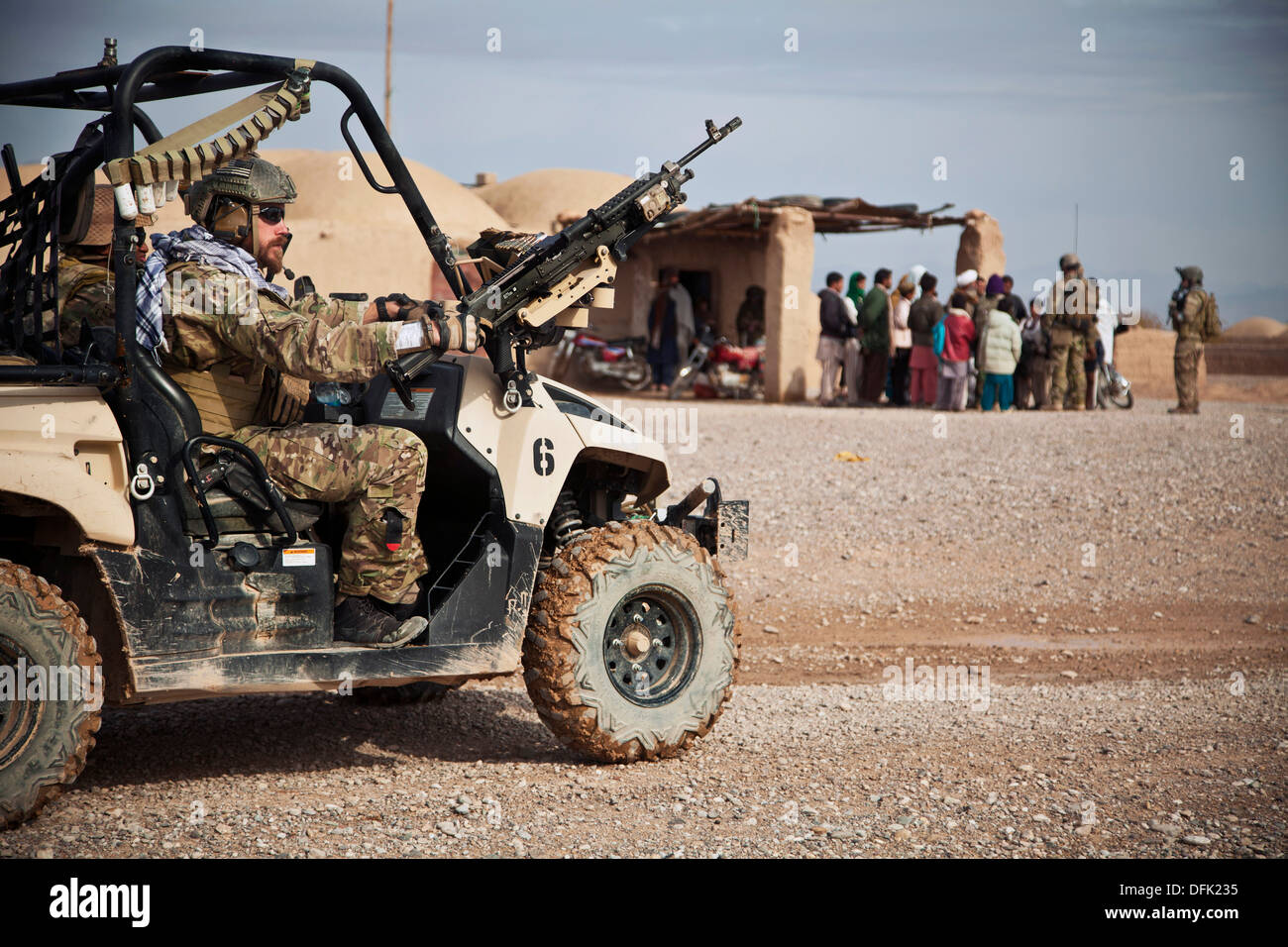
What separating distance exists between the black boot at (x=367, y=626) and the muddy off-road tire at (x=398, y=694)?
143cm

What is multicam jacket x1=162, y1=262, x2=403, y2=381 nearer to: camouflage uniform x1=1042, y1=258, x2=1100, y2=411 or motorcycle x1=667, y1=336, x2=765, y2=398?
camouflage uniform x1=1042, y1=258, x2=1100, y2=411

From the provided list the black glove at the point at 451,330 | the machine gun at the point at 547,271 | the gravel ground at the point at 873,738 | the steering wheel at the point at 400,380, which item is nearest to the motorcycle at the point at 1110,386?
the gravel ground at the point at 873,738

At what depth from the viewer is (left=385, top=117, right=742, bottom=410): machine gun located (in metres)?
4.85

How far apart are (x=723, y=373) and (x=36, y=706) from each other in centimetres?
1821

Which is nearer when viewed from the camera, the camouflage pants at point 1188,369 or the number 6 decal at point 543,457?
the number 6 decal at point 543,457

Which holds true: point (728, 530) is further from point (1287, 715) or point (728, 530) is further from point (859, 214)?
point (859, 214)

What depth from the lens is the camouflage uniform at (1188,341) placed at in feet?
58.7

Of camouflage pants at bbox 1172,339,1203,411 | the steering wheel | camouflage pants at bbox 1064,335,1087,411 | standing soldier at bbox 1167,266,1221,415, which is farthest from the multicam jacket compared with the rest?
camouflage pants at bbox 1064,335,1087,411

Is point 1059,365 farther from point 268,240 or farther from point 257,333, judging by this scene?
point 257,333

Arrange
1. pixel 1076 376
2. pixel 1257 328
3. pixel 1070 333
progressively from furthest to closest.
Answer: pixel 1257 328, pixel 1076 376, pixel 1070 333

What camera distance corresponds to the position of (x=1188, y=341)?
18359 millimetres

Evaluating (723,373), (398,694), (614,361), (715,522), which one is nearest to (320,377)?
(715,522)

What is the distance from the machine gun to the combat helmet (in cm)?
72

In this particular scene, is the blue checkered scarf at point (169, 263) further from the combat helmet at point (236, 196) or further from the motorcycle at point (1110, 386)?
the motorcycle at point (1110, 386)
